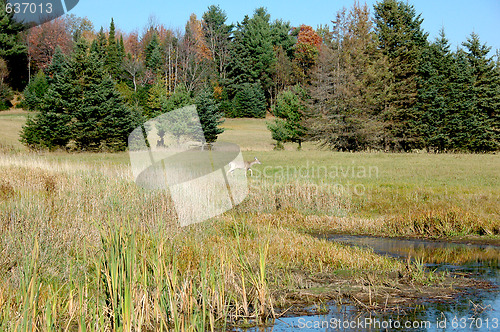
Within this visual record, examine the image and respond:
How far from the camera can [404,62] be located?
4134 cm

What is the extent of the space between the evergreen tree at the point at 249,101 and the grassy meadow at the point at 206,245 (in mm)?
48746

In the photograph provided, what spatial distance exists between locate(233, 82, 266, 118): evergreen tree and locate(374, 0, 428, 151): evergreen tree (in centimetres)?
2970

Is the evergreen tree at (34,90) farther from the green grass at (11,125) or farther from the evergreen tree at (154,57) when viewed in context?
the evergreen tree at (154,57)

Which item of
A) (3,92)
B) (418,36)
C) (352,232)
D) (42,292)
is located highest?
(418,36)

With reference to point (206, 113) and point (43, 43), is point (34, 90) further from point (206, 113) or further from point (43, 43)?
point (206, 113)

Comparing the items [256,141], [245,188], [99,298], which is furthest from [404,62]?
[99,298]

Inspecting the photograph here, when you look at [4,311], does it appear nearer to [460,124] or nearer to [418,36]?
[460,124]

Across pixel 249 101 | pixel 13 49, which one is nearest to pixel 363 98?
pixel 249 101

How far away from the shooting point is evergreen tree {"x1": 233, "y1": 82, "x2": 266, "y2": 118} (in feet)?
230

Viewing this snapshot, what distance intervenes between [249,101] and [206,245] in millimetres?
62551

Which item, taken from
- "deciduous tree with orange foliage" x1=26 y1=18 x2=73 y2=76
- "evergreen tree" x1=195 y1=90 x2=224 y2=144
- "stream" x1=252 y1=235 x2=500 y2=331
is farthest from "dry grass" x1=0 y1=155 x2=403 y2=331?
"deciduous tree with orange foliage" x1=26 y1=18 x2=73 y2=76

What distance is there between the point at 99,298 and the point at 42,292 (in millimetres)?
765

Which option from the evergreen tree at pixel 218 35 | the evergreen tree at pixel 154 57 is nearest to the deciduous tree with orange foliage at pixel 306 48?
the evergreen tree at pixel 218 35

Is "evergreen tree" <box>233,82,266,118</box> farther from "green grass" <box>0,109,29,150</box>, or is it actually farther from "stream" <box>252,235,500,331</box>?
"stream" <box>252,235,500,331</box>
